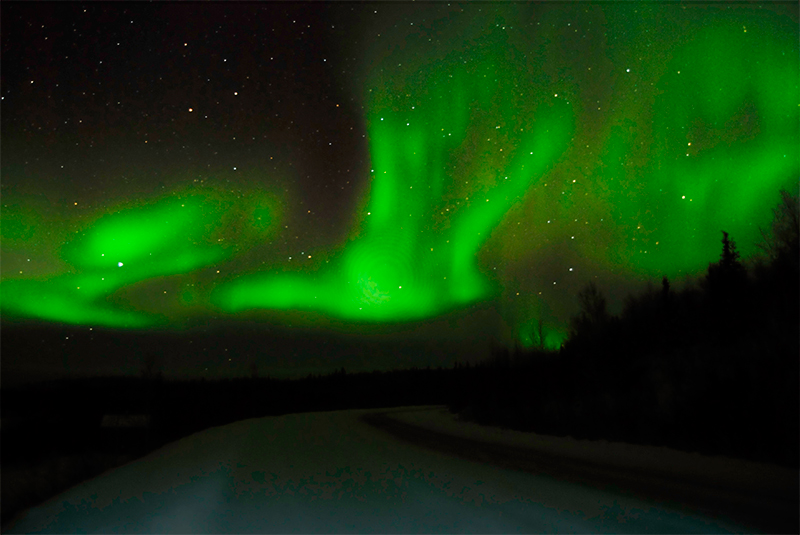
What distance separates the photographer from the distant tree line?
44.1ft

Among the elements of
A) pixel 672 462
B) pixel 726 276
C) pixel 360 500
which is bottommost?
pixel 672 462

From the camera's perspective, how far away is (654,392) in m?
19.3

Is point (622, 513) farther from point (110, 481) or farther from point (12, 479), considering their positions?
point (12, 479)

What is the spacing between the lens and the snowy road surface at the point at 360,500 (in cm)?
808

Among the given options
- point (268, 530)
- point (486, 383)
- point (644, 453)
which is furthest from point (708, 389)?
point (486, 383)

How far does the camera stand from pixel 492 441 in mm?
22469

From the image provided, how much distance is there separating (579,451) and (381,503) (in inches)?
377

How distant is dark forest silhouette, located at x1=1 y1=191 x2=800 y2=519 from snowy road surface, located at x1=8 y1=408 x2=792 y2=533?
1432 mm

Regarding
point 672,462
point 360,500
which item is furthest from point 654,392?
point 360,500

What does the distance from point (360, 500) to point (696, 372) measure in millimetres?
11816

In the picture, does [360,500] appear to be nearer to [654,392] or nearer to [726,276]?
[654,392]

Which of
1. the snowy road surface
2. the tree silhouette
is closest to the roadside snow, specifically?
the snowy road surface

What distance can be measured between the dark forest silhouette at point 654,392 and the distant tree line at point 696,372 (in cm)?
5

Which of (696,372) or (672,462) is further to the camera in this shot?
(696,372)
